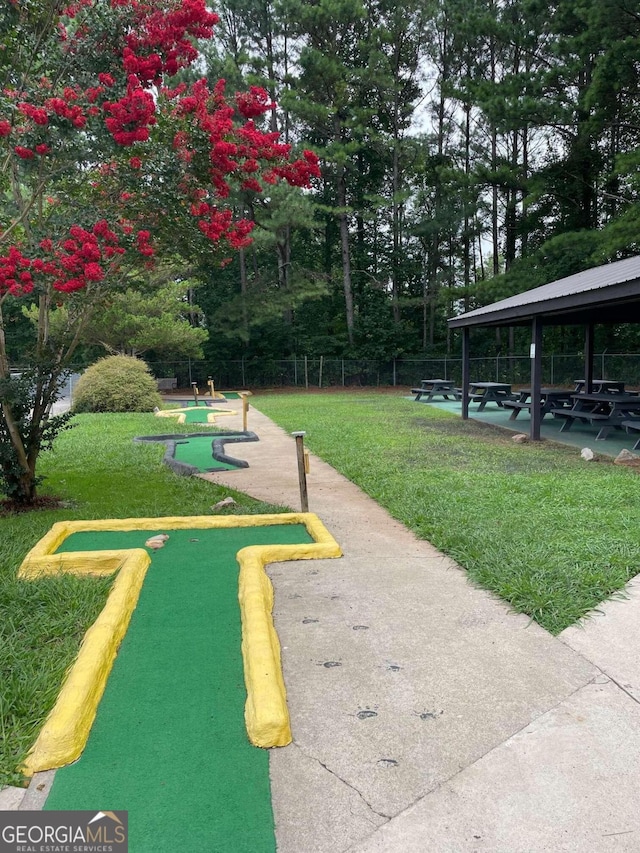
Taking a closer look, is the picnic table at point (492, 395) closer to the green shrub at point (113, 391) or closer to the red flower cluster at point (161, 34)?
the green shrub at point (113, 391)

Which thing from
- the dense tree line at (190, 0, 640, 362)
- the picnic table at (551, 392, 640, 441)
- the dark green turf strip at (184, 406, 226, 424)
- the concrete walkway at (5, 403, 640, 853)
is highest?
the dense tree line at (190, 0, 640, 362)

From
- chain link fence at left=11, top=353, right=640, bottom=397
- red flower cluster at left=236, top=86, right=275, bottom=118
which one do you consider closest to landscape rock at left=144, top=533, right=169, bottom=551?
red flower cluster at left=236, top=86, right=275, bottom=118

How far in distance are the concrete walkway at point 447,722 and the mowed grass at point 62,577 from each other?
99 cm

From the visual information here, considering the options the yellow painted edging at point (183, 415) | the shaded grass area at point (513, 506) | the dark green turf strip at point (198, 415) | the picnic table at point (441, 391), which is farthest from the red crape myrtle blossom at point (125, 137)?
the picnic table at point (441, 391)

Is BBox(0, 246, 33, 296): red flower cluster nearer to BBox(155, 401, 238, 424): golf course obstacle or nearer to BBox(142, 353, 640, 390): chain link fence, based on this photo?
BBox(155, 401, 238, 424): golf course obstacle

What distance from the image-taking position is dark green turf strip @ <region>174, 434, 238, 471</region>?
26.0ft

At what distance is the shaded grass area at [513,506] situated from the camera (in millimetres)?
3594

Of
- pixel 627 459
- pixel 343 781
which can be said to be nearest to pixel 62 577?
pixel 343 781

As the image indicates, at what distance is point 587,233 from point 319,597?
70.6ft

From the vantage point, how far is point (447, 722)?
7.42 feet

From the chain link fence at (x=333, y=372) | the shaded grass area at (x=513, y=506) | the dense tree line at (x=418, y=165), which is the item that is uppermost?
the dense tree line at (x=418, y=165)

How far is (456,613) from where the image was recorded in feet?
10.7

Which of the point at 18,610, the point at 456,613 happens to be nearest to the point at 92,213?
the point at 18,610

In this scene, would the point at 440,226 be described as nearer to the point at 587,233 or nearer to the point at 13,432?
the point at 587,233
